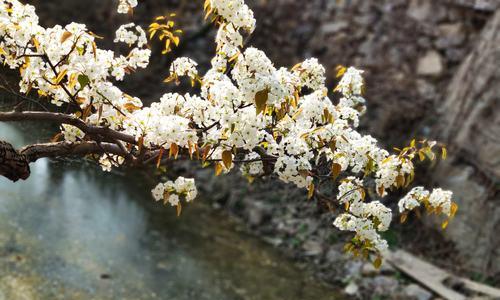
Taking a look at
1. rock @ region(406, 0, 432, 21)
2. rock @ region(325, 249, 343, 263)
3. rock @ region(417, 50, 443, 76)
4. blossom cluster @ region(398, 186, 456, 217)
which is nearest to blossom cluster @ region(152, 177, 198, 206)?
blossom cluster @ region(398, 186, 456, 217)

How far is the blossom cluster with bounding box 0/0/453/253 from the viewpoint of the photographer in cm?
306

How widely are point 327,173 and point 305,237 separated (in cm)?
392

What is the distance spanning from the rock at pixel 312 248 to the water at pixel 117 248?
349 millimetres

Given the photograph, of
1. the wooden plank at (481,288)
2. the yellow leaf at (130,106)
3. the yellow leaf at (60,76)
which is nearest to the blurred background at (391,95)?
the wooden plank at (481,288)

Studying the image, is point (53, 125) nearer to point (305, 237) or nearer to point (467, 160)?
point (305, 237)

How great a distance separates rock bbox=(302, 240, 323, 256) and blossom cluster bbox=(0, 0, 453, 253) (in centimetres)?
373

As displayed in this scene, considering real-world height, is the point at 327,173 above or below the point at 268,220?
below

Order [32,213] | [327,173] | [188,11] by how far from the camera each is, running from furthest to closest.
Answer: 1. [188,11]
2. [32,213]
3. [327,173]

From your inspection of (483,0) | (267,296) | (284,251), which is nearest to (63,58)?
(267,296)

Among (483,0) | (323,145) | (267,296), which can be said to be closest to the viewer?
(323,145)

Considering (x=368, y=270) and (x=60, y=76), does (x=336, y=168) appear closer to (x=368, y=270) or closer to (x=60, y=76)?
(x=60, y=76)

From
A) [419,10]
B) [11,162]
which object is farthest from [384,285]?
[419,10]

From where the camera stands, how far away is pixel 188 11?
11977 millimetres

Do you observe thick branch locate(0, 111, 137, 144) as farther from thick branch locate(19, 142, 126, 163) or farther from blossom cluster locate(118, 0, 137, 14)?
blossom cluster locate(118, 0, 137, 14)
